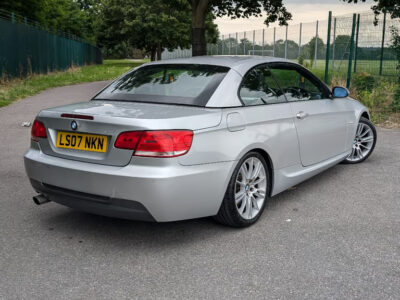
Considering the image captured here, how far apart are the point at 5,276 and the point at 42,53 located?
73.3 feet

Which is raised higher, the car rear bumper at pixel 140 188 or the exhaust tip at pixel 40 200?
the car rear bumper at pixel 140 188

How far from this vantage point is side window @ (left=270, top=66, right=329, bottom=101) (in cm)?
485

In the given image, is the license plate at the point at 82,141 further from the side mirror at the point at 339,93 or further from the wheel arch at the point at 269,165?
the side mirror at the point at 339,93

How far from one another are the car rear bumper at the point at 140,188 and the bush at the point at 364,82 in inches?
397

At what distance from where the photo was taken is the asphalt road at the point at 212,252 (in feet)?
10.0

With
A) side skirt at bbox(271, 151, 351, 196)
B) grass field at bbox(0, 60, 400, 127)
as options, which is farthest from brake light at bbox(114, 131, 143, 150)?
grass field at bbox(0, 60, 400, 127)

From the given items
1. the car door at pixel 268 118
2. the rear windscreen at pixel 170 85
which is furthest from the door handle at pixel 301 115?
the rear windscreen at pixel 170 85

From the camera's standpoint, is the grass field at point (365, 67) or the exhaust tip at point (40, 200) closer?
the exhaust tip at point (40, 200)

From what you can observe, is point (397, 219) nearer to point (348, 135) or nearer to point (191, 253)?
point (348, 135)

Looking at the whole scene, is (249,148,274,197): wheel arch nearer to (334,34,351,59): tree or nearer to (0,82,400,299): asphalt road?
(0,82,400,299): asphalt road

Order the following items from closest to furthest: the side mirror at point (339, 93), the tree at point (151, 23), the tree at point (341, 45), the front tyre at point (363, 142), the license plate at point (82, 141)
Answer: the license plate at point (82, 141) < the side mirror at point (339, 93) < the front tyre at point (363, 142) < the tree at point (341, 45) < the tree at point (151, 23)

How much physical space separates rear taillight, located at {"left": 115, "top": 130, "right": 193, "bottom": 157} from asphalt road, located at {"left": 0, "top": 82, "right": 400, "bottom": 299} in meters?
0.79

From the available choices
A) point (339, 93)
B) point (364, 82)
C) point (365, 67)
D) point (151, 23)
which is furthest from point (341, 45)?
point (151, 23)

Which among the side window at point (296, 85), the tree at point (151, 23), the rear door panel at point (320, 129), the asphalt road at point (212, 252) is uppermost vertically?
the tree at point (151, 23)
